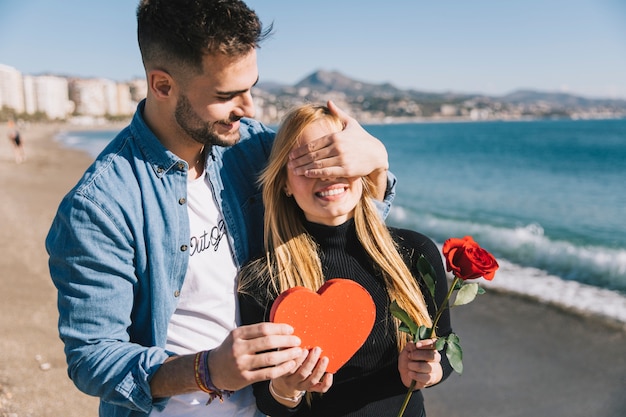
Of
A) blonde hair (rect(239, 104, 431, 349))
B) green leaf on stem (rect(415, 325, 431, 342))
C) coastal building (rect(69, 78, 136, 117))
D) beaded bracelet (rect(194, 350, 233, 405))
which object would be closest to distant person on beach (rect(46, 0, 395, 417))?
beaded bracelet (rect(194, 350, 233, 405))

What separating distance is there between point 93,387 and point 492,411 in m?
4.24

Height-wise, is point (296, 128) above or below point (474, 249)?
above

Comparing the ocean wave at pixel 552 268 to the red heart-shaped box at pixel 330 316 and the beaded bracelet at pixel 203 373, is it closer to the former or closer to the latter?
the red heart-shaped box at pixel 330 316

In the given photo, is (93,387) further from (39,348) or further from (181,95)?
(39,348)

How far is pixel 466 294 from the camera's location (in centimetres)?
145

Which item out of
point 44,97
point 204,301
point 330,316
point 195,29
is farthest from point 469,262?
point 44,97

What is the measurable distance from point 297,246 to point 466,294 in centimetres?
83

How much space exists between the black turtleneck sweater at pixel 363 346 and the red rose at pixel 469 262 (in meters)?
0.53

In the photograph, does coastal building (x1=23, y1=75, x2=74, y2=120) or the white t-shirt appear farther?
coastal building (x1=23, y1=75, x2=74, y2=120)

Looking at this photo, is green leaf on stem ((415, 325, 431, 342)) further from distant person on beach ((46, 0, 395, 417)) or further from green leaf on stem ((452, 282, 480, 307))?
distant person on beach ((46, 0, 395, 417))

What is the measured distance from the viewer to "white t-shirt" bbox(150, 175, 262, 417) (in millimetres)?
1874

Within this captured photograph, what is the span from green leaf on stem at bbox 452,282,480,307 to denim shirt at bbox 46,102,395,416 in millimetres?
958

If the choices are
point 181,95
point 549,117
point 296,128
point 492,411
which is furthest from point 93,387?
point 549,117

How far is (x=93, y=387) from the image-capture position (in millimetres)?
1562
